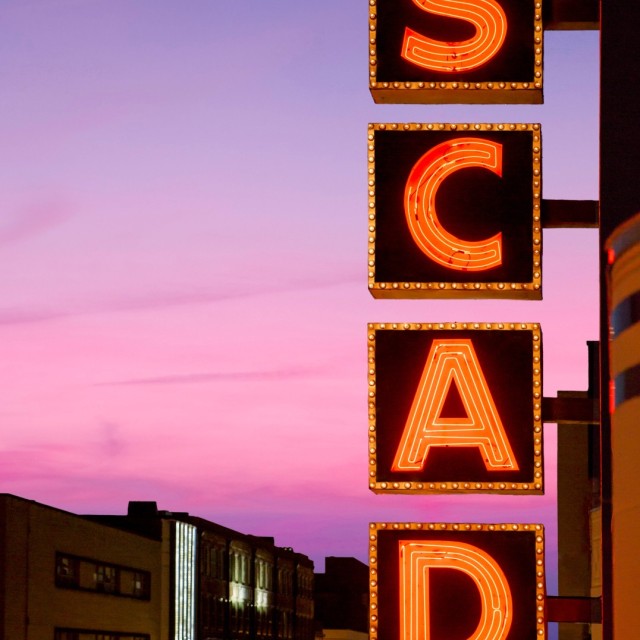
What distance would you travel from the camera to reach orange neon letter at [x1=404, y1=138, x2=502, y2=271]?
61.1 feet

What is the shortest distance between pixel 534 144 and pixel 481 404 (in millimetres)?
3236

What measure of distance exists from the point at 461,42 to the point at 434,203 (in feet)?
7.16

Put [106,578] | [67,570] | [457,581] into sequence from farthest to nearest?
1. [106,578]
2. [67,570]
3. [457,581]

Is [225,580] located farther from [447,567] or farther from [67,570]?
[447,567]

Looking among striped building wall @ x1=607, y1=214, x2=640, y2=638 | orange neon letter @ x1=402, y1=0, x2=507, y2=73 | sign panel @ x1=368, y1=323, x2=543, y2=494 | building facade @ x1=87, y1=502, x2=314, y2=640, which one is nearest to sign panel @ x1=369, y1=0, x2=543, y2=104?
orange neon letter @ x1=402, y1=0, x2=507, y2=73

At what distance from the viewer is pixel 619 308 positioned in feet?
54.9

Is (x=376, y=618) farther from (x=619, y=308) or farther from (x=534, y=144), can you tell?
(x=534, y=144)

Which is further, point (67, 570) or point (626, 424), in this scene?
point (67, 570)

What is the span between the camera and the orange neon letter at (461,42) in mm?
19266

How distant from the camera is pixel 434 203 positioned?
61.7 feet

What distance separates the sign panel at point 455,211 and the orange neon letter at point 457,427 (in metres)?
1.12

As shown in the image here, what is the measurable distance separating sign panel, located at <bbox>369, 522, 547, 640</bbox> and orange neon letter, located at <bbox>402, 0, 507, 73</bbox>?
5707 mm

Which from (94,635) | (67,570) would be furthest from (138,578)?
(67,570)

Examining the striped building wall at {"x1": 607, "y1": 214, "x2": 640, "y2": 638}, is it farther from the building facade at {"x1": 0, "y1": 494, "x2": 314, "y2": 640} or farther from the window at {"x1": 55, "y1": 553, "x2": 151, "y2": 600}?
the window at {"x1": 55, "y1": 553, "x2": 151, "y2": 600}
